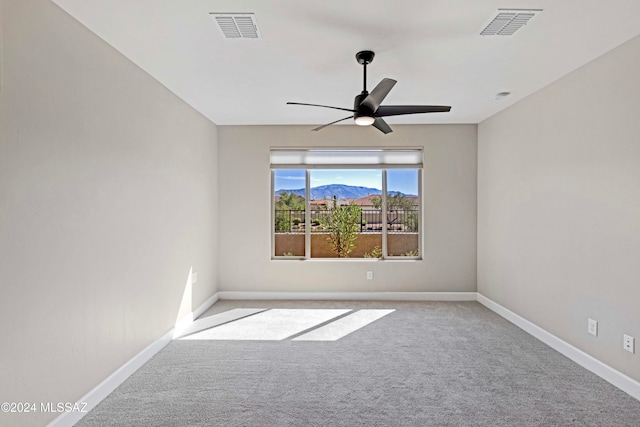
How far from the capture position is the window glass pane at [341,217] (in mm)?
5531

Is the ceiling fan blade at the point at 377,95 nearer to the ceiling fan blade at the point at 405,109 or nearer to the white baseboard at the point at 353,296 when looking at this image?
the ceiling fan blade at the point at 405,109

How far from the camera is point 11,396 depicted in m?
1.86

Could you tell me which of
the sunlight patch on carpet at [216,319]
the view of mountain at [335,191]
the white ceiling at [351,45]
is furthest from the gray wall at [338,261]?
the white ceiling at [351,45]

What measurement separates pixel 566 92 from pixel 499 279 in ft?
7.50

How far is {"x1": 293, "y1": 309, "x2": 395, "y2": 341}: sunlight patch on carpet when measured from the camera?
3789mm

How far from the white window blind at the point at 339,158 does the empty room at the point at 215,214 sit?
483 millimetres

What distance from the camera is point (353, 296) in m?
5.30

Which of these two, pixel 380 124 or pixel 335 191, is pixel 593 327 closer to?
pixel 380 124

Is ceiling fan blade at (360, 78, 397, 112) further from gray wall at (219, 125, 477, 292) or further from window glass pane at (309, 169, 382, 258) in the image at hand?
window glass pane at (309, 169, 382, 258)

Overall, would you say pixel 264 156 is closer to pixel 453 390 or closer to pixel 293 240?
pixel 293 240

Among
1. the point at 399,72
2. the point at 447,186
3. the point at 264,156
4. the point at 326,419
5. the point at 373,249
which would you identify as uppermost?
the point at 399,72

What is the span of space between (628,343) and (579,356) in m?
0.54

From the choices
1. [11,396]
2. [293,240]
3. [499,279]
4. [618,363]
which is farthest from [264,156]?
[618,363]

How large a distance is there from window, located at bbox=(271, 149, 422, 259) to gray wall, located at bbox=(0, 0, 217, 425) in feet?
6.65
